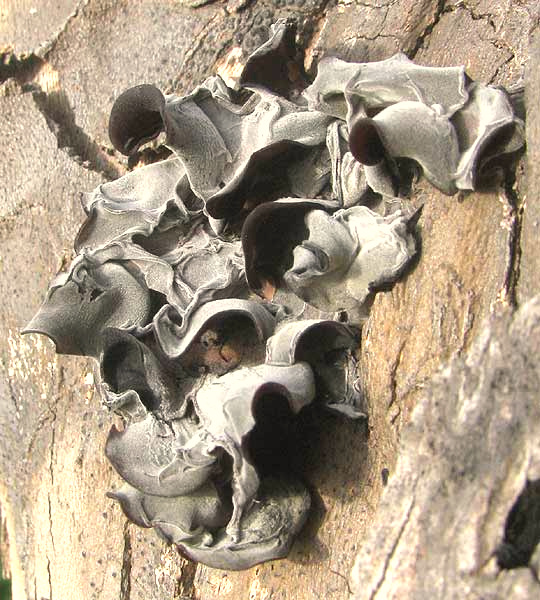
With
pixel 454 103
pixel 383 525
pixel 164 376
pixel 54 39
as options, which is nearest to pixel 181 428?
pixel 164 376

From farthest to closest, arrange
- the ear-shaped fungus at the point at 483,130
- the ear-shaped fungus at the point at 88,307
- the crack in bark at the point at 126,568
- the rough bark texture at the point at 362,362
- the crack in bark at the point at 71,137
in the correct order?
the crack in bark at the point at 71,137, the crack in bark at the point at 126,568, the ear-shaped fungus at the point at 88,307, the ear-shaped fungus at the point at 483,130, the rough bark texture at the point at 362,362

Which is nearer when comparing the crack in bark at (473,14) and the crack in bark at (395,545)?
the crack in bark at (395,545)

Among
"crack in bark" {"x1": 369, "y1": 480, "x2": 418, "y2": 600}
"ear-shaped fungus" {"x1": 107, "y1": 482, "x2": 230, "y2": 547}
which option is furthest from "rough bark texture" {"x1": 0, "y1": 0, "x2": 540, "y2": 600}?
"ear-shaped fungus" {"x1": 107, "y1": 482, "x2": 230, "y2": 547}

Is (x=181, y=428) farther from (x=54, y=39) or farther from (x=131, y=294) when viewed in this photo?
(x=54, y=39)

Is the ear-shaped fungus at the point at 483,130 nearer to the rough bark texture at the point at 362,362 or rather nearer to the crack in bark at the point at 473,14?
the rough bark texture at the point at 362,362

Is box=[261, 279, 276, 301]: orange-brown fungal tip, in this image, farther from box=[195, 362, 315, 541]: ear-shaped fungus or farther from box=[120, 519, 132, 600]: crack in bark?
box=[120, 519, 132, 600]: crack in bark

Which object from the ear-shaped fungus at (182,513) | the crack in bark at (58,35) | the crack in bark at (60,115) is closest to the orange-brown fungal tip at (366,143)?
the ear-shaped fungus at (182,513)
